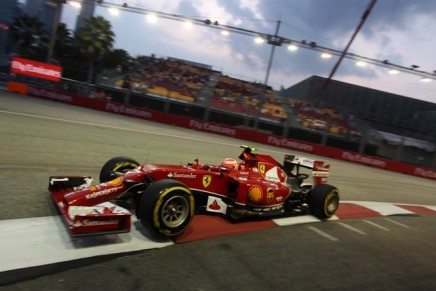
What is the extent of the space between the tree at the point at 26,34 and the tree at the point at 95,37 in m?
4.87

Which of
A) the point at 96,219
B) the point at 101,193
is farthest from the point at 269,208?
the point at 96,219

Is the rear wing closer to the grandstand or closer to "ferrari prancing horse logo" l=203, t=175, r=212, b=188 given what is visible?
"ferrari prancing horse logo" l=203, t=175, r=212, b=188

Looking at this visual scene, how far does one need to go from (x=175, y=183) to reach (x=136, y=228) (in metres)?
0.86

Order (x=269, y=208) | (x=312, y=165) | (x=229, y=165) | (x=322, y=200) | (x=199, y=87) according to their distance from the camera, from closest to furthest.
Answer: (x=229, y=165), (x=269, y=208), (x=322, y=200), (x=312, y=165), (x=199, y=87)

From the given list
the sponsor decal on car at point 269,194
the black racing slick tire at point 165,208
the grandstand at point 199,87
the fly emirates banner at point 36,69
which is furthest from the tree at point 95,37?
the black racing slick tire at point 165,208

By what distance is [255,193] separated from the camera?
5566mm

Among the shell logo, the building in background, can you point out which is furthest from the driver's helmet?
the building in background

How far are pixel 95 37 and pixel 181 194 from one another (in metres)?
33.5

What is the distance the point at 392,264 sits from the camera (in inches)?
198

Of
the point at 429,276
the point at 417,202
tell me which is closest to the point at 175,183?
the point at 429,276

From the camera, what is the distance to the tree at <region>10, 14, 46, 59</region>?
36.0m

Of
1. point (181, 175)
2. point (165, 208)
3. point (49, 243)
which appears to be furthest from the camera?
point (181, 175)

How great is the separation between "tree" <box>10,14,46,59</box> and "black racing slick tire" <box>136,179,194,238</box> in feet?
120

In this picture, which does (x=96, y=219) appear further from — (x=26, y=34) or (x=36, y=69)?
(x=26, y=34)
